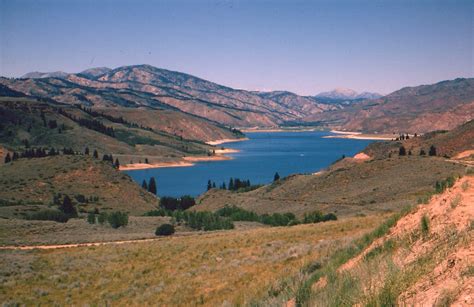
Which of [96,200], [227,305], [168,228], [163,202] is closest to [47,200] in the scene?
[96,200]

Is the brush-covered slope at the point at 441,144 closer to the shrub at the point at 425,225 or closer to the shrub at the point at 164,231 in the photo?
the shrub at the point at 164,231

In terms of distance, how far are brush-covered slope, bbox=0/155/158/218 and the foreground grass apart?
7055 centimetres

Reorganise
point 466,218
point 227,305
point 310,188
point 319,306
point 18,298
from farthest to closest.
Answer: point 310,188, point 18,298, point 227,305, point 466,218, point 319,306

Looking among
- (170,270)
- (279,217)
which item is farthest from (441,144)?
(170,270)

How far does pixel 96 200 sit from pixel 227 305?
3957 inches

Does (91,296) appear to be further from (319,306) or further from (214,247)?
(319,306)

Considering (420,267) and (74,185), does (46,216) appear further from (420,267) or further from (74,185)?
(420,267)

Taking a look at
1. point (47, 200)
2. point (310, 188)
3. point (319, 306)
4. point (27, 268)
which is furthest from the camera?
point (47, 200)

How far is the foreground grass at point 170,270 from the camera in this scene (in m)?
17.9

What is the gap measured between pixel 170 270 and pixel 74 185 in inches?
4075

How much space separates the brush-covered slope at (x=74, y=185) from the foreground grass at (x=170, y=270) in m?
70.6

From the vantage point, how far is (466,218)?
36.3 feet

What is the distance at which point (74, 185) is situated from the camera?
388 ft

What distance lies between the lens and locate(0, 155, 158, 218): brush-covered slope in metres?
105
